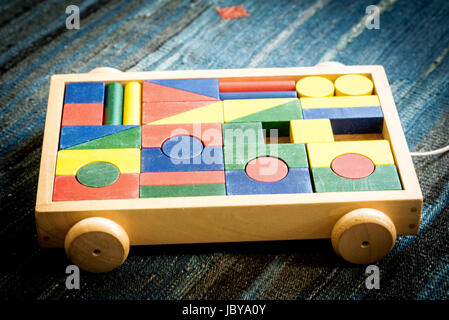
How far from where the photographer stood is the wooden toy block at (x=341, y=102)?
116 cm

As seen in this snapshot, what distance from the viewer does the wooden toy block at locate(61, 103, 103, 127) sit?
114 centimetres

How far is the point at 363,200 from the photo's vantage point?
38.9 inches

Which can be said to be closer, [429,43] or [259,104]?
[259,104]

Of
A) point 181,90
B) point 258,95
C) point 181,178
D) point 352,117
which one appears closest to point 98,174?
point 181,178

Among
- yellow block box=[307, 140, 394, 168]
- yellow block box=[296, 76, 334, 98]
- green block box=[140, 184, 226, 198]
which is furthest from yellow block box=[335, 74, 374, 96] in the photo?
green block box=[140, 184, 226, 198]

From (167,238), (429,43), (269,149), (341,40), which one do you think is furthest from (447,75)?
(167,238)

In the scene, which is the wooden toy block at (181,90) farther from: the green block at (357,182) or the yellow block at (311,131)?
the green block at (357,182)

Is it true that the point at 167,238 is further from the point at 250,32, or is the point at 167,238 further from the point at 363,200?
the point at 250,32

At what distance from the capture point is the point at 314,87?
47.5 inches

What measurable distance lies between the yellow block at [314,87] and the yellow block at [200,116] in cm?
17

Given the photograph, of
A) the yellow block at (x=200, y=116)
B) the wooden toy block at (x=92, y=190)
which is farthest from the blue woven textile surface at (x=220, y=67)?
the yellow block at (x=200, y=116)

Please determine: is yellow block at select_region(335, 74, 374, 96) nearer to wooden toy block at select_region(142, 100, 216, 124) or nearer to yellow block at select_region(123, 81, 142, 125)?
wooden toy block at select_region(142, 100, 216, 124)

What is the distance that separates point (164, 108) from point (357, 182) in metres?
0.40

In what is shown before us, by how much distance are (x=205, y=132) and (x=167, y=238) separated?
8.4 inches
